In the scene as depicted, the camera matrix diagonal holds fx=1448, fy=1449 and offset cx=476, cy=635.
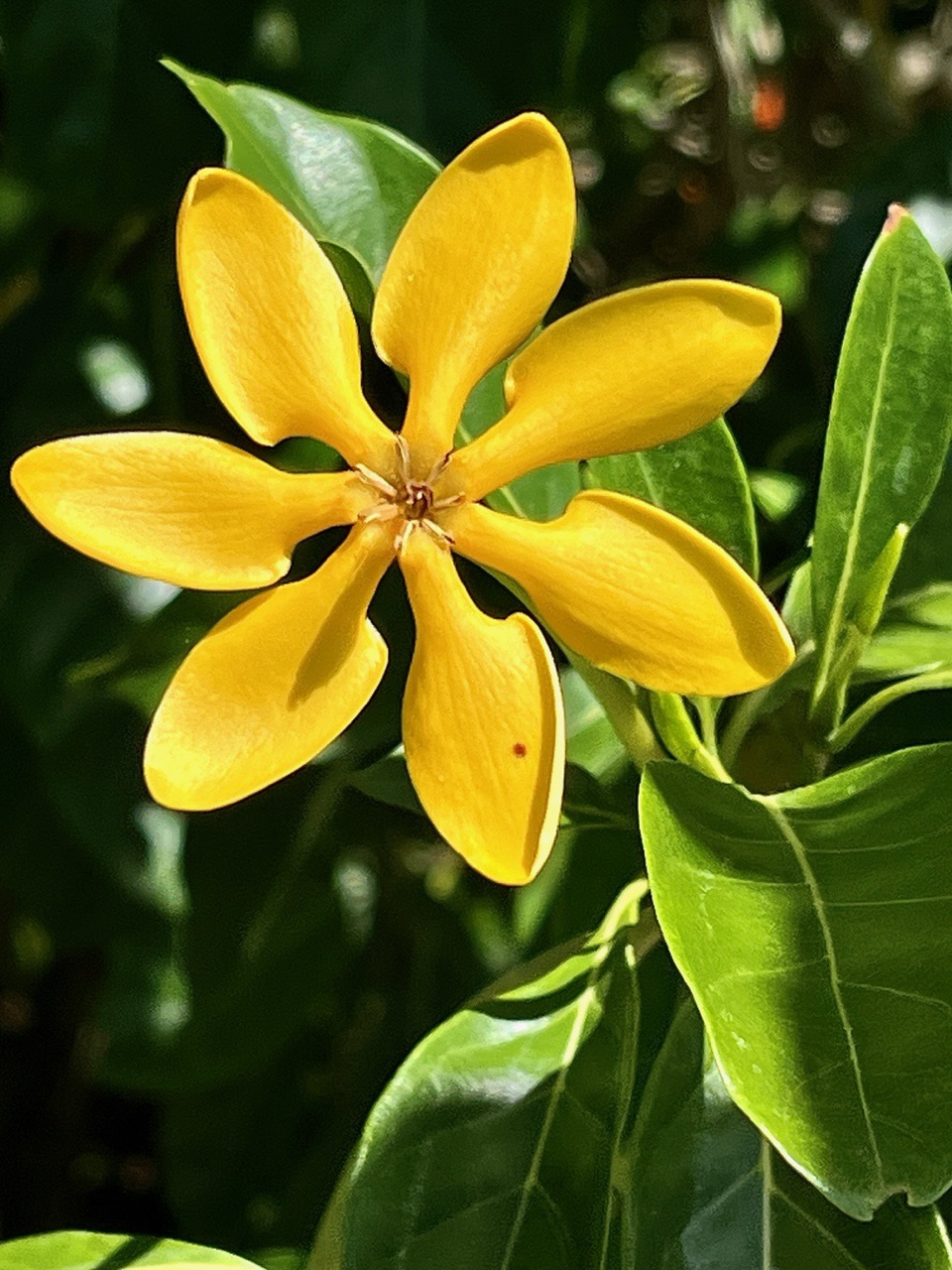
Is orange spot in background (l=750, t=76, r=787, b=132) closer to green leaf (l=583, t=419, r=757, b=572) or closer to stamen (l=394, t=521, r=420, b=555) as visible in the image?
green leaf (l=583, t=419, r=757, b=572)

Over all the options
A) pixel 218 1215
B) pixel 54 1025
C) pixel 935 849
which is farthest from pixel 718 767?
pixel 54 1025

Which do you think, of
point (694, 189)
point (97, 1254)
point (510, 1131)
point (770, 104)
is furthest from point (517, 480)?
point (770, 104)

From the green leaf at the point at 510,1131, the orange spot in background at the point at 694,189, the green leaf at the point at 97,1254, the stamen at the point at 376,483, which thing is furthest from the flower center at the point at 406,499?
the orange spot in background at the point at 694,189

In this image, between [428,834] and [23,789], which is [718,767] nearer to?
[428,834]

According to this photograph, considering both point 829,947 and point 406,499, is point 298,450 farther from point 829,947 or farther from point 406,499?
point 829,947

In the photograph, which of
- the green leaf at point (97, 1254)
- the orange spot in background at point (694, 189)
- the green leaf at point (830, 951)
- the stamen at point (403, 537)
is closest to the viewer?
the green leaf at point (830, 951)

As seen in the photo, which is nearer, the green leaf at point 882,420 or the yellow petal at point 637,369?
the yellow petal at point 637,369

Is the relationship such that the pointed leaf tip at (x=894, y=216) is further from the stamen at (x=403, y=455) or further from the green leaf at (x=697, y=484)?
the stamen at (x=403, y=455)

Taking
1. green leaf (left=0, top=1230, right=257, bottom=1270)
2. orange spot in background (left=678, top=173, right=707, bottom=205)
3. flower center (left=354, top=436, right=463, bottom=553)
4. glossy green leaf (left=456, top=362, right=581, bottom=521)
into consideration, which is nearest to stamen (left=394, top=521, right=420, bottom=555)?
flower center (left=354, top=436, right=463, bottom=553)
